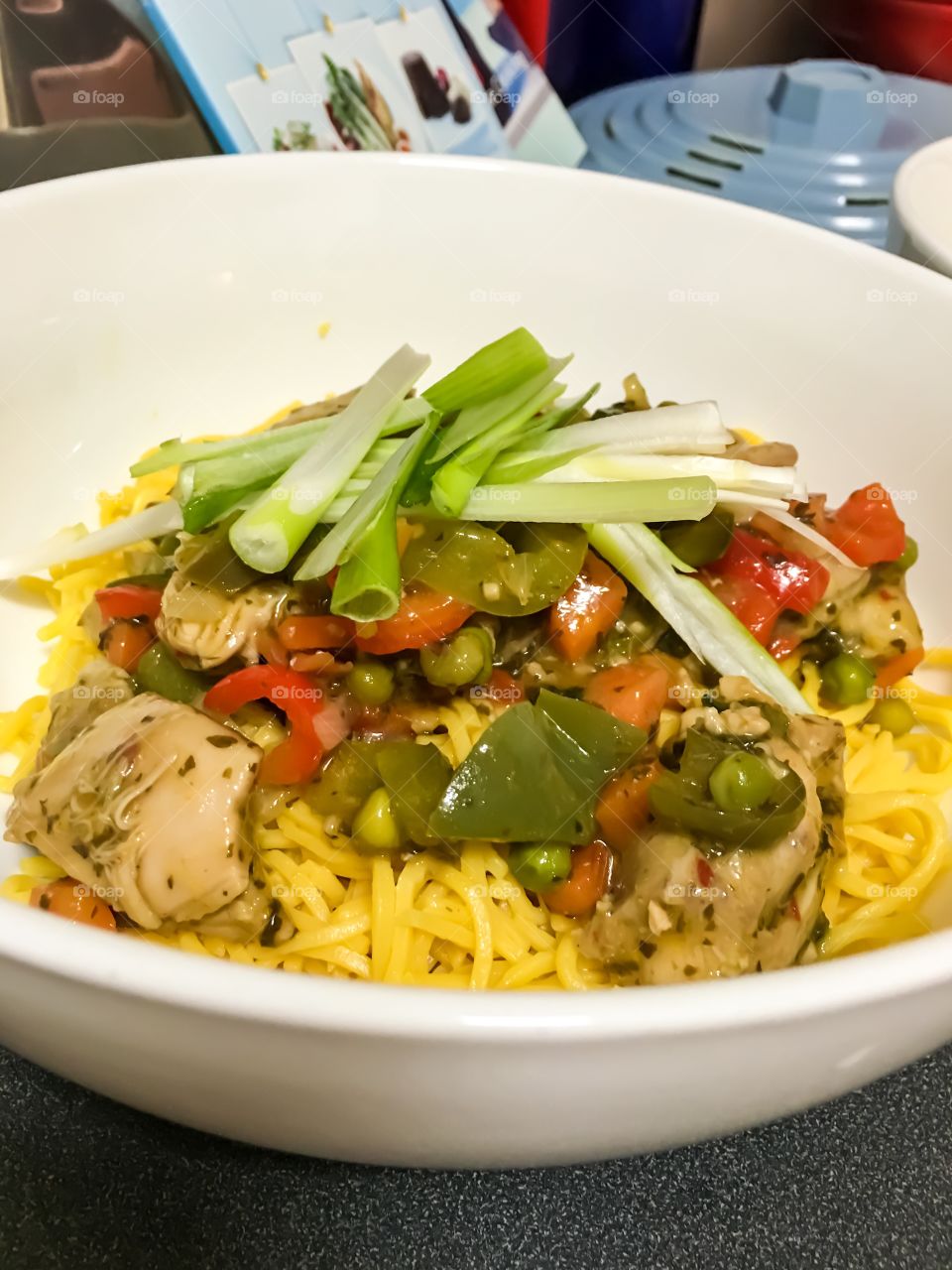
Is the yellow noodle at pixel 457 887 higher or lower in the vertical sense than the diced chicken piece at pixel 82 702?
lower

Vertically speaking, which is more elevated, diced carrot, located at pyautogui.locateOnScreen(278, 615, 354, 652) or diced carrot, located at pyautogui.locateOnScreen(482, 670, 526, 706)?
diced carrot, located at pyautogui.locateOnScreen(278, 615, 354, 652)

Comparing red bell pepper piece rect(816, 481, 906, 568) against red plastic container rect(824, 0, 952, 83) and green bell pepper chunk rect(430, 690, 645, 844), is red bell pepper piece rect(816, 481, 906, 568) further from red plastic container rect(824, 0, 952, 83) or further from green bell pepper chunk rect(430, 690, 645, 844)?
red plastic container rect(824, 0, 952, 83)

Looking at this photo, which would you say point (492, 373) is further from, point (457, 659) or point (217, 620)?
point (217, 620)

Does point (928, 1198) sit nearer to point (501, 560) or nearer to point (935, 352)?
point (501, 560)

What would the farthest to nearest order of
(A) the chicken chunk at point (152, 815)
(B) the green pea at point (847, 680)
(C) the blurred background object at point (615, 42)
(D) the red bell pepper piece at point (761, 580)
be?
(C) the blurred background object at point (615, 42) < (B) the green pea at point (847, 680) < (D) the red bell pepper piece at point (761, 580) < (A) the chicken chunk at point (152, 815)

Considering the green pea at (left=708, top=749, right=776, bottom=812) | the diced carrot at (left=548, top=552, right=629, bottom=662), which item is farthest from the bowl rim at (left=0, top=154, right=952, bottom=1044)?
the diced carrot at (left=548, top=552, right=629, bottom=662)

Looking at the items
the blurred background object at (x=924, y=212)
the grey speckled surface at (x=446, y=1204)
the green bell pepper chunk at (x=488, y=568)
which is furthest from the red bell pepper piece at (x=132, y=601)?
the blurred background object at (x=924, y=212)

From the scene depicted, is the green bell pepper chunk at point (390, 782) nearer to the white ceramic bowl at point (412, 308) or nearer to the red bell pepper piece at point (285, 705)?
the red bell pepper piece at point (285, 705)
